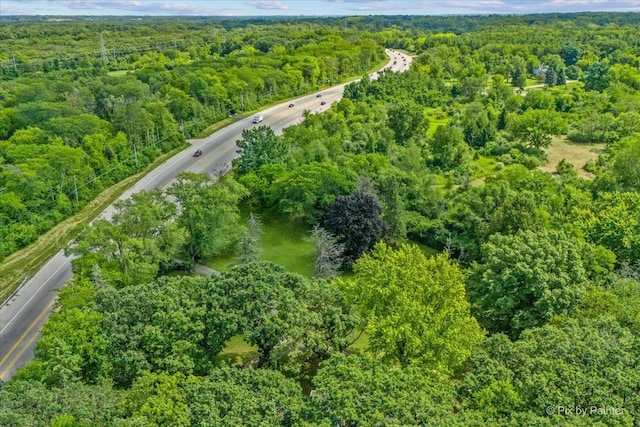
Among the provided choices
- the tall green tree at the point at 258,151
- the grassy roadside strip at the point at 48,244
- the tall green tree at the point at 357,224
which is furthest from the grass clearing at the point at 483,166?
the grassy roadside strip at the point at 48,244

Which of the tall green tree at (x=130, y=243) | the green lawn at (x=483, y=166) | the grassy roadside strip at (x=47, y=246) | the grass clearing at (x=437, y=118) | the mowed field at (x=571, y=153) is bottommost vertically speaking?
the grassy roadside strip at (x=47, y=246)

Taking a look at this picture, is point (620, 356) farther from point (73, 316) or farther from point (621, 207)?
point (73, 316)

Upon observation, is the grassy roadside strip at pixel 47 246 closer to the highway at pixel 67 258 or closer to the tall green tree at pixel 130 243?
the highway at pixel 67 258

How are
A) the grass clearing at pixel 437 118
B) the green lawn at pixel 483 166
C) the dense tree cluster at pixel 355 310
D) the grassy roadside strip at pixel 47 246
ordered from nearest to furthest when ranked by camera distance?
the dense tree cluster at pixel 355 310 < the grassy roadside strip at pixel 47 246 < the green lawn at pixel 483 166 < the grass clearing at pixel 437 118

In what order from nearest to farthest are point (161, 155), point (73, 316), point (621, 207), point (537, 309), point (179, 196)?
1. point (73, 316)
2. point (537, 309)
3. point (621, 207)
4. point (179, 196)
5. point (161, 155)

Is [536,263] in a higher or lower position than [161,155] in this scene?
higher

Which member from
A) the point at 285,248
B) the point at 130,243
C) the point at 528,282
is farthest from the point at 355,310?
the point at 285,248

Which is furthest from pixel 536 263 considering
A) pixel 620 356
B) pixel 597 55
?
pixel 597 55
